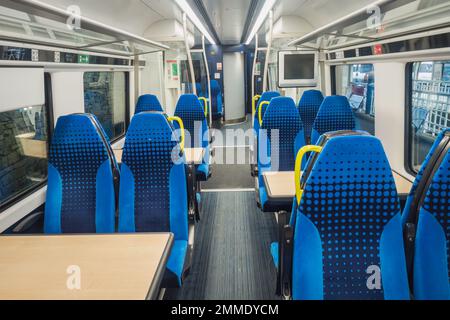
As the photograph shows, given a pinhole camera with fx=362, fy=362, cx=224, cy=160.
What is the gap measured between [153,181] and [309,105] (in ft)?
11.7

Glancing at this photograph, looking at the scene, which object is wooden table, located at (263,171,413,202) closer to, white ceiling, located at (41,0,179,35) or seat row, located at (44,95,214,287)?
seat row, located at (44,95,214,287)

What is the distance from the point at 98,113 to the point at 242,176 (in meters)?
2.54

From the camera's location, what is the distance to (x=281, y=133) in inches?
144

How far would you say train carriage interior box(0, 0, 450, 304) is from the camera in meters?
1.41

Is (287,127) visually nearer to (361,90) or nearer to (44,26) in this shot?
(361,90)

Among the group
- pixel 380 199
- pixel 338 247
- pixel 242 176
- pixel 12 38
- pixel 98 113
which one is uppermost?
pixel 12 38

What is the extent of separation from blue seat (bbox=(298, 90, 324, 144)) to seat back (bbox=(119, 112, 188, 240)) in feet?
10.9

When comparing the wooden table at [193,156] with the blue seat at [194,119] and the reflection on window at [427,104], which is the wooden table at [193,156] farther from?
the reflection on window at [427,104]

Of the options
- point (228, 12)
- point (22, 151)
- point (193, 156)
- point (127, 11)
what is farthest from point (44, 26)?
point (228, 12)

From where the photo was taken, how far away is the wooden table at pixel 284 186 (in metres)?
2.48

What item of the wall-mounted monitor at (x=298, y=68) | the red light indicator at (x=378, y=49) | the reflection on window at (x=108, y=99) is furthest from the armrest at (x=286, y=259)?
the wall-mounted monitor at (x=298, y=68)

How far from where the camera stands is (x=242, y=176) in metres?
6.02
